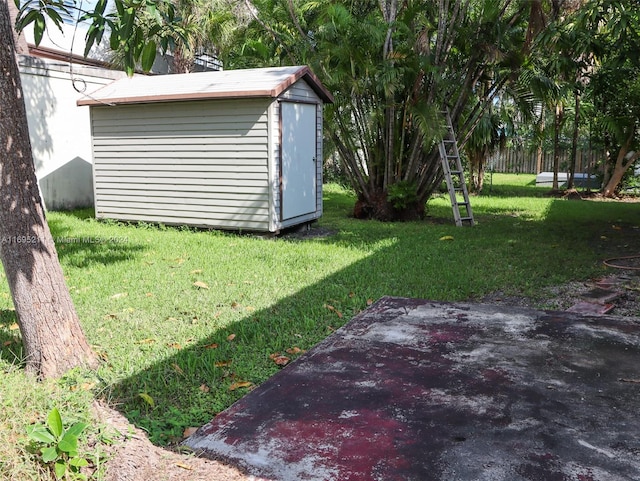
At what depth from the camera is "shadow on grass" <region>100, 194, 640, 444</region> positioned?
10.9 ft

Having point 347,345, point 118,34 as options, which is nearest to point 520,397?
point 347,345

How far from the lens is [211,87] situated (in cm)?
885

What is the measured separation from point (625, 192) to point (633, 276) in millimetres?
10277

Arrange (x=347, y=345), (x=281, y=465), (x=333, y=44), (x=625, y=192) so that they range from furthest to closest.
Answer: (x=625, y=192)
(x=333, y=44)
(x=347, y=345)
(x=281, y=465)

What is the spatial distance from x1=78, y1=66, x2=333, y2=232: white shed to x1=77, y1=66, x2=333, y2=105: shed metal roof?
2cm

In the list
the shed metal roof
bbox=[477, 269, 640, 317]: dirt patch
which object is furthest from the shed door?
bbox=[477, 269, 640, 317]: dirt patch

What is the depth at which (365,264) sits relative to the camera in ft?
22.2

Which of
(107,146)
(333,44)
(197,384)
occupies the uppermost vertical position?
(333,44)

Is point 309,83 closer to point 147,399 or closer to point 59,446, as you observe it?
point 147,399

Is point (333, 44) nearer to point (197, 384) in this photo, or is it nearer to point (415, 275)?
point (415, 275)

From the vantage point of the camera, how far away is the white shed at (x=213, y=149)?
341 inches

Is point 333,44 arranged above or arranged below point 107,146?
above

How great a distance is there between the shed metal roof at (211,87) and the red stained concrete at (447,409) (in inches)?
200

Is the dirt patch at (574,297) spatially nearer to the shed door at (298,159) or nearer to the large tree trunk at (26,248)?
the large tree trunk at (26,248)
